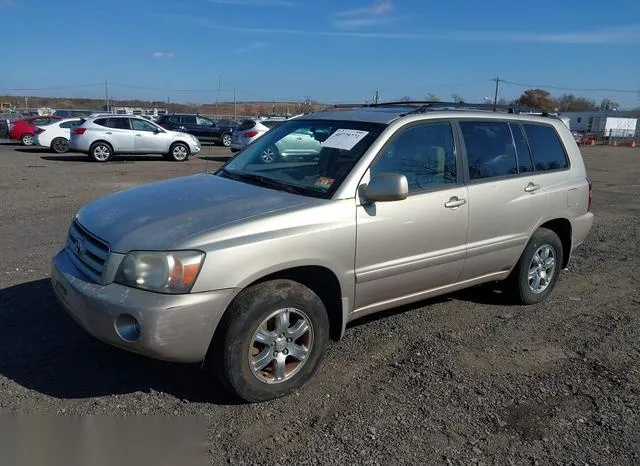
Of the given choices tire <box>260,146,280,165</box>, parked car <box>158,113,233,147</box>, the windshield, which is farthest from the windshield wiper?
parked car <box>158,113,233,147</box>

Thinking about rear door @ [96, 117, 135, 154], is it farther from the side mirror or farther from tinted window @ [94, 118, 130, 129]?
the side mirror

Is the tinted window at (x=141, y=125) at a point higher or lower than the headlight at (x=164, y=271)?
higher

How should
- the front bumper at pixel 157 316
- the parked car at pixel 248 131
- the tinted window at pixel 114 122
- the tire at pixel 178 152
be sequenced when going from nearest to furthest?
the front bumper at pixel 157 316
the tinted window at pixel 114 122
the tire at pixel 178 152
the parked car at pixel 248 131

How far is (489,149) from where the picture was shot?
4.77 metres

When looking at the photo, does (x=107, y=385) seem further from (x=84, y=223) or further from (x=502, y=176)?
(x=502, y=176)

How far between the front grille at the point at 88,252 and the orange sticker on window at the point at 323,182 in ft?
4.73

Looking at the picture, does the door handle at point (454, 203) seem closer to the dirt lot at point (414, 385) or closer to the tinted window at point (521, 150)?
the tinted window at point (521, 150)

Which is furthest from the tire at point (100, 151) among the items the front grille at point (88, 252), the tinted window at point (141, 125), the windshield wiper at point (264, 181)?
the front grille at point (88, 252)

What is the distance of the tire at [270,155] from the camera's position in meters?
4.54

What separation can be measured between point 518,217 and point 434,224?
1.14m

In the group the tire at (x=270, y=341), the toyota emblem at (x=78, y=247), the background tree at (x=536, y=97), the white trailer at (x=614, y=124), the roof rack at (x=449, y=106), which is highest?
the background tree at (x=536, y=97)

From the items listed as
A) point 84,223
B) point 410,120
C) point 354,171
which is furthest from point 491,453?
point 84,223

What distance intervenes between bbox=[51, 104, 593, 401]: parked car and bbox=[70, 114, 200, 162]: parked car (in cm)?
1588

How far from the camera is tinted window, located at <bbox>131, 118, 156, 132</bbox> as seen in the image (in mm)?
19562
